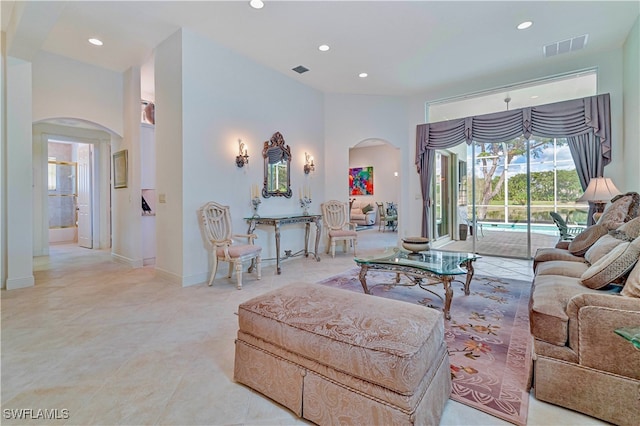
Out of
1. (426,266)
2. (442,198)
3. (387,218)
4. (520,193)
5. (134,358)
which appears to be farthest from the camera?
(387,218)

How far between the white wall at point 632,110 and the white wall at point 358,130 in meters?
3.27

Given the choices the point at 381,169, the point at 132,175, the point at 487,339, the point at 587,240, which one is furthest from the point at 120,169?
the point at 381,169

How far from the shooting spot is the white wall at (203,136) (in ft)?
13.0

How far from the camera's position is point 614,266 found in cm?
176

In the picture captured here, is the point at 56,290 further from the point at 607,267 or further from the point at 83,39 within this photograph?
the point at 607,267

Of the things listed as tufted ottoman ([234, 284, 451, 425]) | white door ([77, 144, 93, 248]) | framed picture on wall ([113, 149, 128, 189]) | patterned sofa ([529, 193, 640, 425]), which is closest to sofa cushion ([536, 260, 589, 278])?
patterned sofa ([529, 193, 640, 425])

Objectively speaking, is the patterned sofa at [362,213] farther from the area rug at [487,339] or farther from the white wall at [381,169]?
the area rug at [487,339]

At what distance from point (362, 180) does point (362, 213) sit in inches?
59.0

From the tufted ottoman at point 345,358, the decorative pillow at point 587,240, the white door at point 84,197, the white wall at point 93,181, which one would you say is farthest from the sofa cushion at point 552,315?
the white door at point 84,197

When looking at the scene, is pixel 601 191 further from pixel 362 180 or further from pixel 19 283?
pixel 362 180

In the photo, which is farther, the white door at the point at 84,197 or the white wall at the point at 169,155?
the white door at the point at 84,197

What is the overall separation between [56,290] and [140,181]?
1.99m

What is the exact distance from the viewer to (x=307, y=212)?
19.1 feet

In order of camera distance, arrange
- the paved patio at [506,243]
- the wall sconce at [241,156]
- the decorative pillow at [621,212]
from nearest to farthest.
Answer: the decorative pillow at [621,212] → the wall sconce at [241,156] → the paved patio at [506,243]
